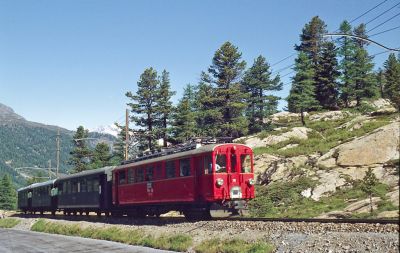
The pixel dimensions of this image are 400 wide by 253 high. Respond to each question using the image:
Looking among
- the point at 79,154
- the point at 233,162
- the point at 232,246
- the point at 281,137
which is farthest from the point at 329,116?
the point at 79,154

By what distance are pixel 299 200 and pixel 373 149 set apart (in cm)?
758

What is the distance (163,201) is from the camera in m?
24.7

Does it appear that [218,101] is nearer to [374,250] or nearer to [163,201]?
[163,201]

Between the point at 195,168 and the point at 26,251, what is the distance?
8.96m

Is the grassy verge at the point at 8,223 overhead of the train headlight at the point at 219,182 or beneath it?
beneath

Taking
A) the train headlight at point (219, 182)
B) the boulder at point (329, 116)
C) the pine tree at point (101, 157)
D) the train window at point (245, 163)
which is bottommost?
the train headlight at point (219, 182)

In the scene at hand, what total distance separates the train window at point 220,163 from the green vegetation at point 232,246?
16.7ft

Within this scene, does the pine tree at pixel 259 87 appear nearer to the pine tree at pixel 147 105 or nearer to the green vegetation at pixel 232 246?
the pine tree at pixel 147 105

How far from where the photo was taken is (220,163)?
72.1ft

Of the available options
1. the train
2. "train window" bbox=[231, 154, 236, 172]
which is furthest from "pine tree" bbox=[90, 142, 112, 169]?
"train window" bbox=[231, 154, 236, 172]

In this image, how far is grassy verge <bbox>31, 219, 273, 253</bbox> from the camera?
1545 centimetres

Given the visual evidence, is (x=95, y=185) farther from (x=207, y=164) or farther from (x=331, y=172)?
(x=331, y=172)

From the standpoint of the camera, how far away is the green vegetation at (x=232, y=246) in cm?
1474

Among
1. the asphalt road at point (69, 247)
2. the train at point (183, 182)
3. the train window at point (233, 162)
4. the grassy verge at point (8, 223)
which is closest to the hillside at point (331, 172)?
the train at point (183, 182)
